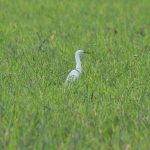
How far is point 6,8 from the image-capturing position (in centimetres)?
1438

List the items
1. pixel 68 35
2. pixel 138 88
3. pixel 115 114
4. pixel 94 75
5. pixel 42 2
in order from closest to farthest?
pixel 115 114 → pixel 138 88 → pixel 94 75 → pixel 68 35 → pixel 42 2

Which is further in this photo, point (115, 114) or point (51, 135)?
point (115, 114)

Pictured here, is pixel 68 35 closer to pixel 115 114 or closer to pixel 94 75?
pixel 94 75

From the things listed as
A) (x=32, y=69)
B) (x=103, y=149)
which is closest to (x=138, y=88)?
(x=32, y=69)

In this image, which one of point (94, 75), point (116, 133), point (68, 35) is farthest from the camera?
point (68, 35)

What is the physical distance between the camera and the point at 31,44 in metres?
9.91

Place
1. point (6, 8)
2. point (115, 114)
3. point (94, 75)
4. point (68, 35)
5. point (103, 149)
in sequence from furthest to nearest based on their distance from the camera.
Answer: point (6, 8) → point (68, 35) → point (94, 75) → point (115, 114) → point (103, 149)

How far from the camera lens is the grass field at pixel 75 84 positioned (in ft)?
16.8

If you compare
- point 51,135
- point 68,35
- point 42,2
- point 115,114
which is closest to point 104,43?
point 68,35

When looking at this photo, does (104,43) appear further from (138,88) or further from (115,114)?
(115,114)

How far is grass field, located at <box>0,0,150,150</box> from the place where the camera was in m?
5.12

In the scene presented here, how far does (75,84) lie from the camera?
6.90m

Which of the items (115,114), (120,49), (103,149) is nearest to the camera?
(103,149)

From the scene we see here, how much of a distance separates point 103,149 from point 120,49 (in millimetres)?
4830
